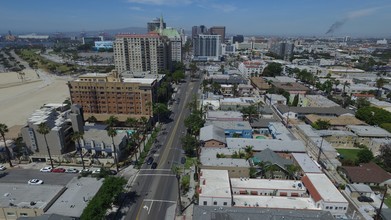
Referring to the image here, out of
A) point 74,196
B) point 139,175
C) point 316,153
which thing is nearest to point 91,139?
point 139,175

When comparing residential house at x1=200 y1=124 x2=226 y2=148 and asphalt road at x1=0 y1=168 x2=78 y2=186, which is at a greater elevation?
residential house at x1=200 y1=124 x2=226 y2=148

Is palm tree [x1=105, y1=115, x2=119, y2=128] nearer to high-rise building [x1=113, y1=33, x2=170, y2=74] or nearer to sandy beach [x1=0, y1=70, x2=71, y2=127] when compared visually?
sandy beach [x1=0, y1=70, x2=71, y2=127]

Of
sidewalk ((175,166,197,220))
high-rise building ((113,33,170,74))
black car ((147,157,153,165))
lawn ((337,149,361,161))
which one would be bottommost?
sidewalk ((175,166,197,220))

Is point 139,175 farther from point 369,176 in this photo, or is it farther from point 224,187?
point 369,176

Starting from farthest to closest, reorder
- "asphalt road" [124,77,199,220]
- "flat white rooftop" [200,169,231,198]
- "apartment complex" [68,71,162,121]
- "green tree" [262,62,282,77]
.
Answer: "green tree" [262,62,282,77]
"apartment complex" [68,71,162,121]
"asphalt road" [124,77,199,220]
"flat white rooftop" [200,169,231,198]

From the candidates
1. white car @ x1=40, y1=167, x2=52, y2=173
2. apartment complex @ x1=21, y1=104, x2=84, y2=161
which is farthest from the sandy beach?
white car @ x1=40, y1=167, x2=52, y2=173

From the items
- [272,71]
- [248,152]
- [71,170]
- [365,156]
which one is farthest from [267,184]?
[272,71]

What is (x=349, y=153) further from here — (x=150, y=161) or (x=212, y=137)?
(x=150, y=161)
